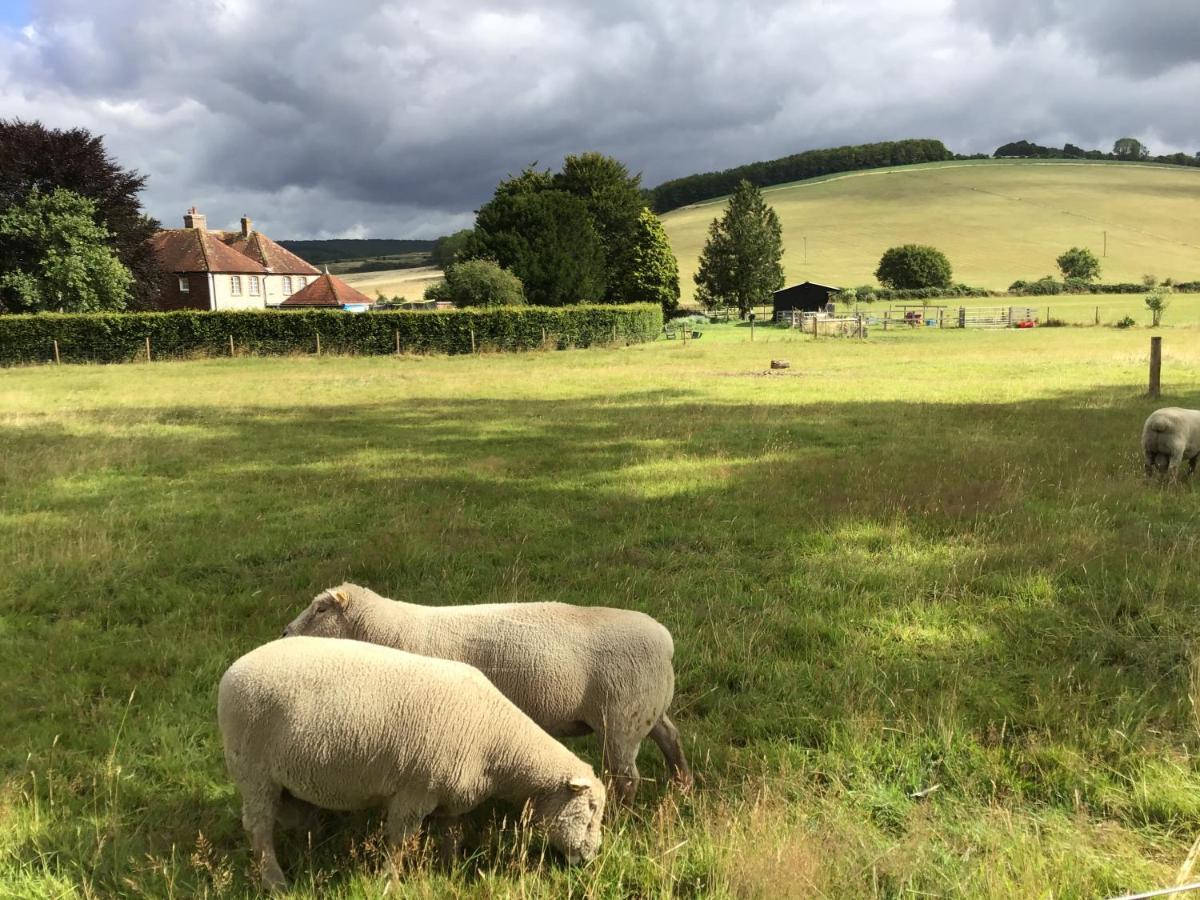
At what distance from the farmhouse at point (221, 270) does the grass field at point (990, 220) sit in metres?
57.3

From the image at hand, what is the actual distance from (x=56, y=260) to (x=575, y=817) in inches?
2088

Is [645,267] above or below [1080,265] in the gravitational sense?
below

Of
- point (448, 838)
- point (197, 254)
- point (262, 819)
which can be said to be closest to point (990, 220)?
point (197, 254)

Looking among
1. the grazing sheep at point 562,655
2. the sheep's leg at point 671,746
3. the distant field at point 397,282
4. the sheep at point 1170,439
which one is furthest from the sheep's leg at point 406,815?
the distant field at point 397,282

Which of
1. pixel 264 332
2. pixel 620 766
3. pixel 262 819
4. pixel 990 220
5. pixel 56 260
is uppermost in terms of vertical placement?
pixel 990 220

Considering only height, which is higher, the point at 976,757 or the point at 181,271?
the point at 181,271

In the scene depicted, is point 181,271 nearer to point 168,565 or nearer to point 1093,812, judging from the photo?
point 168,565

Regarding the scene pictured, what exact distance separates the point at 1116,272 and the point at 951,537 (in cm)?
12415

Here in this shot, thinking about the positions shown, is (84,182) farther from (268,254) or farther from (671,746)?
(671,746)

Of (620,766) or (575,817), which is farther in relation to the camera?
(620,766)

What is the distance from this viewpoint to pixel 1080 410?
658 inches

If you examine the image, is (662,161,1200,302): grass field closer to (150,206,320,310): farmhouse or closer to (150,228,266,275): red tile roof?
(150,206,320,310): farmhouse

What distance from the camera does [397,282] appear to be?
14862cm

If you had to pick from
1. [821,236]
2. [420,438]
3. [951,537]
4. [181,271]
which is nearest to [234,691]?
[951,537]
